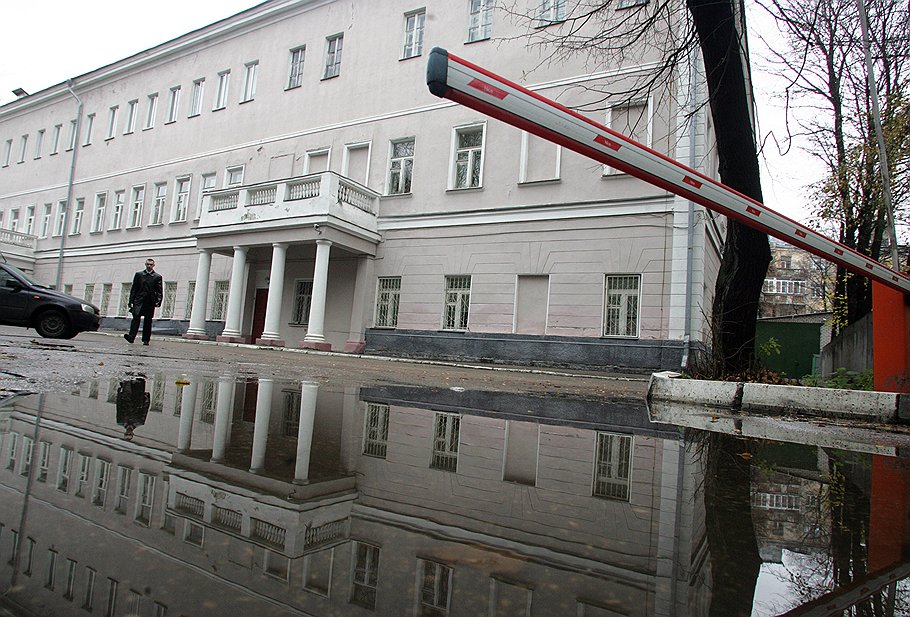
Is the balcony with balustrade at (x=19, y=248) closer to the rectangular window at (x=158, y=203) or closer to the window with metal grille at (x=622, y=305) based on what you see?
the rectangular window at (x=158, y=203)

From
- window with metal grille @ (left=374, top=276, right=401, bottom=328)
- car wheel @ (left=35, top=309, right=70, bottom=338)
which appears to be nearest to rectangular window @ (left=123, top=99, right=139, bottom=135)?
window with metal grille @ (left=374, top=276, right=401, bottom=328)

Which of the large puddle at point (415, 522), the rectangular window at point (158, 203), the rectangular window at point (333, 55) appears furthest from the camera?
the rectangular window at point (158, 203)

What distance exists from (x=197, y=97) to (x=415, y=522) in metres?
28.9

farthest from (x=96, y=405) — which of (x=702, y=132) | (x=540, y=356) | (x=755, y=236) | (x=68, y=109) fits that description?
(x=68, y=109)

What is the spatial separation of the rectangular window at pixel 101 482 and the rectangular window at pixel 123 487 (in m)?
0.03

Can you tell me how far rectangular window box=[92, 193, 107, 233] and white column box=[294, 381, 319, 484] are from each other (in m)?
29.5

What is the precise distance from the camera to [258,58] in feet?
77.7

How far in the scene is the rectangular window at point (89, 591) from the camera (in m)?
0.99

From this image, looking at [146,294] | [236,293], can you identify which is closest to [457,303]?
[236,293]

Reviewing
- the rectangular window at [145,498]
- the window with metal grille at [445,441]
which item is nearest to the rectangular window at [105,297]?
the window with metal grille at [445,441]

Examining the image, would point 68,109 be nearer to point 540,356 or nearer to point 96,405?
point 540,356

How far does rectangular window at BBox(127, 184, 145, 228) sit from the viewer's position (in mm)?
26969

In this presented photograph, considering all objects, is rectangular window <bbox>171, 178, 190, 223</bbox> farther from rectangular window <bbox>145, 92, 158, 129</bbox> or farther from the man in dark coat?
the man in dark coat

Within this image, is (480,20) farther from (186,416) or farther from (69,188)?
(69,188)
